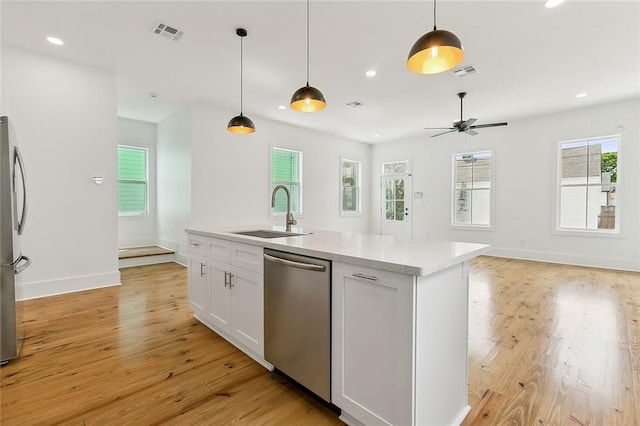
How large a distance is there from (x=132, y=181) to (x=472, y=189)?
781 cm

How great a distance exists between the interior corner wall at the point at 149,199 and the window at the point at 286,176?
107 inches

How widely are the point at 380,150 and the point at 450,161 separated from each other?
2.18m

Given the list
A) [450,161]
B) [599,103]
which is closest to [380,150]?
[450,161]

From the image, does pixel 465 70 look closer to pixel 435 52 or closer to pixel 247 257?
pixel 435 52

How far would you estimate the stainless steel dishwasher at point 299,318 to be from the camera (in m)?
1.61

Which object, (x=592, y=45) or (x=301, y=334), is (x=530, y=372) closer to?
(x=301, y=334)

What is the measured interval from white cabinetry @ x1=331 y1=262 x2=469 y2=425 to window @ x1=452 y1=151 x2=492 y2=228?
6.11 m

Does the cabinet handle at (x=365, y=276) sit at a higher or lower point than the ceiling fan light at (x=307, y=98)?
lower

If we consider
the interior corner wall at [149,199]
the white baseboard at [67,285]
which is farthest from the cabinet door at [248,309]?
the interior corner wall at [149,199]

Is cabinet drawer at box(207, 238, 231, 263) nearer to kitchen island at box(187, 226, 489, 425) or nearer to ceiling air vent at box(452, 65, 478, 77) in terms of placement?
kitchen island at box(187, 226, 489, 425)

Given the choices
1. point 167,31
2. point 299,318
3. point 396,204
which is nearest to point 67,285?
point 167,31

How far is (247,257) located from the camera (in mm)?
2180

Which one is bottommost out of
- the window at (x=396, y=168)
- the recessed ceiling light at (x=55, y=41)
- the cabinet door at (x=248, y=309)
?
the cabinet door at (x=248, y=309)

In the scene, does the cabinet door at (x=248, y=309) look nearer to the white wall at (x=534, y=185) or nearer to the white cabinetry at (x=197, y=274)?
the white cabinetry at (x=197, y=274)
